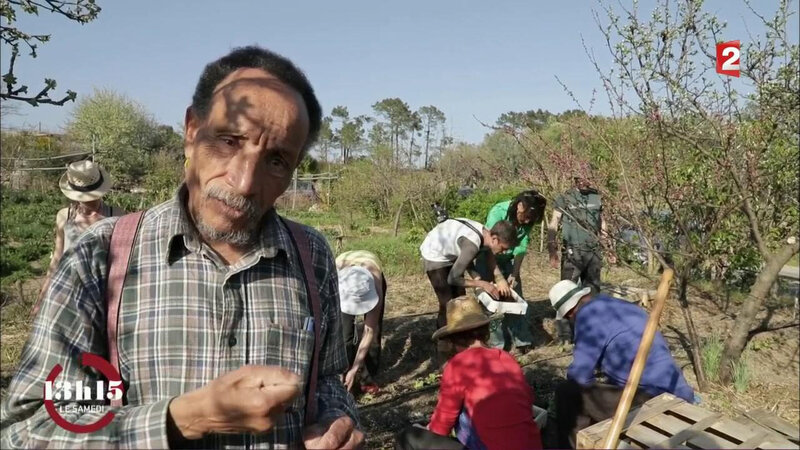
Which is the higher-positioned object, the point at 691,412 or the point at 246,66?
the point at 246,66

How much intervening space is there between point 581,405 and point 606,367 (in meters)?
0.48

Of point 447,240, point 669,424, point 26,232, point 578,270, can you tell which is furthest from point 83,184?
point 26,232

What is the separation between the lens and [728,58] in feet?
11.7

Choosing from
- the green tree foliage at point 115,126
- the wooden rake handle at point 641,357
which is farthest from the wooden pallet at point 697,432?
the green tree foliage at point 115,126

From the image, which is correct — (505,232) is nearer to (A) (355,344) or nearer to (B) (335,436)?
(A) (355,344)

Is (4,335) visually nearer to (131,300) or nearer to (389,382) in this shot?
(389,382)

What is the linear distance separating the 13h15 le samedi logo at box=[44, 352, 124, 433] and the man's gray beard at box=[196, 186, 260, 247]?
0.35 m

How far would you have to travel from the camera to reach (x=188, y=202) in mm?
1330

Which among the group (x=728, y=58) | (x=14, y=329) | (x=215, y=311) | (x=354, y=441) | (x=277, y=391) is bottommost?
(x=14, y=329)

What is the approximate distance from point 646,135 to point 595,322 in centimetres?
180

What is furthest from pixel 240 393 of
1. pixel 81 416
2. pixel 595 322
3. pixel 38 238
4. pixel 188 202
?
pixel 38 238

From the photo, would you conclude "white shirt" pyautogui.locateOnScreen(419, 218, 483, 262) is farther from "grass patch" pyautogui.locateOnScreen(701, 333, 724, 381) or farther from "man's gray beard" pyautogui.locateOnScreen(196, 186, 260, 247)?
"man's gray beard" pyautogui.locateOnScreen(196, 186, 260, 247)

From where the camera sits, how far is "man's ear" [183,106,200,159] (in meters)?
1.32

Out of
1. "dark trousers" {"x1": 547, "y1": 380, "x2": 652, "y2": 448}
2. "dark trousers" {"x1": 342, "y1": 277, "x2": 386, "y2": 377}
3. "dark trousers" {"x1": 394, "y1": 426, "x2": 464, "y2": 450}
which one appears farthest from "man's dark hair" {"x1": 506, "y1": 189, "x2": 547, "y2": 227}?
"dark trousers" {"x1": 394, "y1": 426, "x2": 464, "y2": 450}
